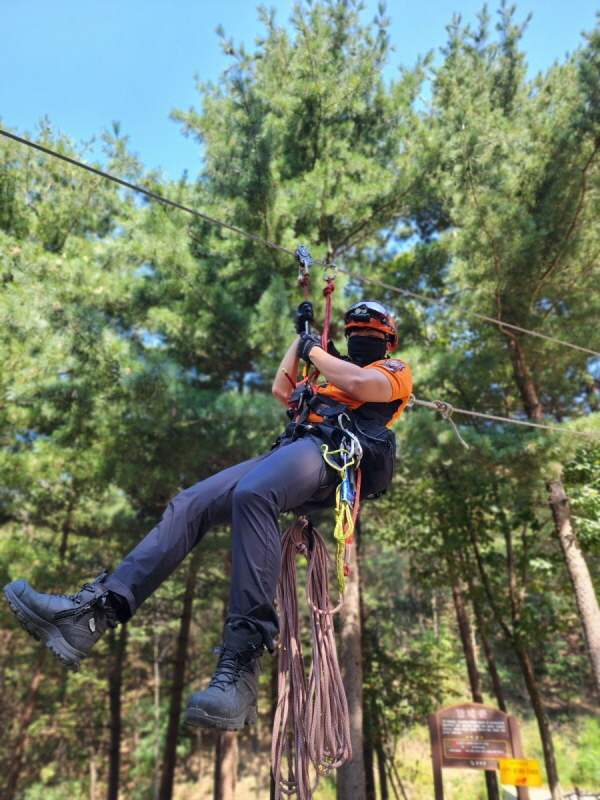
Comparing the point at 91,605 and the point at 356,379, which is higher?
the point at 356,379

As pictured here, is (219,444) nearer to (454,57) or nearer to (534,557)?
(534,557)

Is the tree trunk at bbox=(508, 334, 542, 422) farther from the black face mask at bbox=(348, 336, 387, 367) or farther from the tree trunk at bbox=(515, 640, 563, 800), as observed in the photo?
the black face mask at bbox=(348, 336, 387, 367)

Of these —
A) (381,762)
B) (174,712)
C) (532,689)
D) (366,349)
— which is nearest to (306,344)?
(366,349)

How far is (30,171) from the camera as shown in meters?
8.15

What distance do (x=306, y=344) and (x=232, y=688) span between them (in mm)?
1328

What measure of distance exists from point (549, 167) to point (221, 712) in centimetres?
580

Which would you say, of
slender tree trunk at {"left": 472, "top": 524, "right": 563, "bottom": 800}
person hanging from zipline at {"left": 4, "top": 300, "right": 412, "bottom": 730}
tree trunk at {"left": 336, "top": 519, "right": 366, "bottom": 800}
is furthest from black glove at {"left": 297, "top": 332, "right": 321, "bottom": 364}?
slender tree trunk at {"left": 472, "top": 524, "right": 563, "bottom": 800}

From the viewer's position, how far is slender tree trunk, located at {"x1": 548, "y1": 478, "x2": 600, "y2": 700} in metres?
5.32

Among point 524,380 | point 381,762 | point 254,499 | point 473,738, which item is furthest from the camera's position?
point 381,762

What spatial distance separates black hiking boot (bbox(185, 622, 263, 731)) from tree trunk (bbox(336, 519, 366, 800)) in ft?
13.1

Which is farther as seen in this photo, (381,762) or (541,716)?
(381,762)

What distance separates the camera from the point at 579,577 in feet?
18.5

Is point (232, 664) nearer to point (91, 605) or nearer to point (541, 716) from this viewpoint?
point (91, 605)

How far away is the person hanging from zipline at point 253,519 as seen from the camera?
172cm
